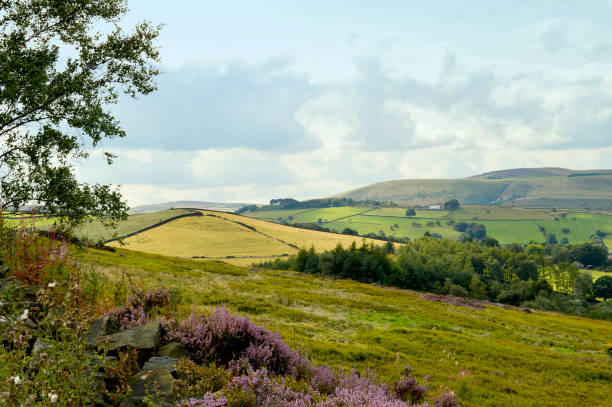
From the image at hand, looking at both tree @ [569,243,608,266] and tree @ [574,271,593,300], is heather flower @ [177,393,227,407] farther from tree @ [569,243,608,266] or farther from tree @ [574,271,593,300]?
tree @ [569,243,608,266]

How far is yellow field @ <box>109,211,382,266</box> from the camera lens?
448 ft

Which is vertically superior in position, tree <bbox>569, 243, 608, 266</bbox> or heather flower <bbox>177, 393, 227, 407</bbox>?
heather flower <bbox>177, 393, 227, 407</bbox>

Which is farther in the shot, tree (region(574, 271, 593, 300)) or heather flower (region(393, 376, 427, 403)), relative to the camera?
tree (region(574, 271, 593, 300))

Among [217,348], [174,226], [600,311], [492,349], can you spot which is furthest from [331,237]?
[217,348]

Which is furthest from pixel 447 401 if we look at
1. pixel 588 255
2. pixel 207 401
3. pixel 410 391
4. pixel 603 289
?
pixel 588 255

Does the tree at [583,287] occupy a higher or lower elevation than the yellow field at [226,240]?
lower

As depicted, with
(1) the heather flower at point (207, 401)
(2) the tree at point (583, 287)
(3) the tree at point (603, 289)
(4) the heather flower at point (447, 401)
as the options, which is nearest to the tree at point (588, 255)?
(3) the tree at point (603, 289)

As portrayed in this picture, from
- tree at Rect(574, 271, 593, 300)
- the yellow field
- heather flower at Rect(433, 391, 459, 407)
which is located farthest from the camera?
the yellow field

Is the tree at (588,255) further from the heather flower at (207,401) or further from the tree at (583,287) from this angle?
the heather flower at (207,401)

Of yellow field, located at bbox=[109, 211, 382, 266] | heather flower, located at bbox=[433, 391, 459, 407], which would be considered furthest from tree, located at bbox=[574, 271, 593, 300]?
heather flower, located at bbox=[433, 391, 459, 407]

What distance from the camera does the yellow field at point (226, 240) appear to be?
13650 centimetres

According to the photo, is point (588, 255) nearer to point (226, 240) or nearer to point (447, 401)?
point (226, 240)

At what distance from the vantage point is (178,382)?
424cm

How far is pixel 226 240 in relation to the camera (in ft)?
504
